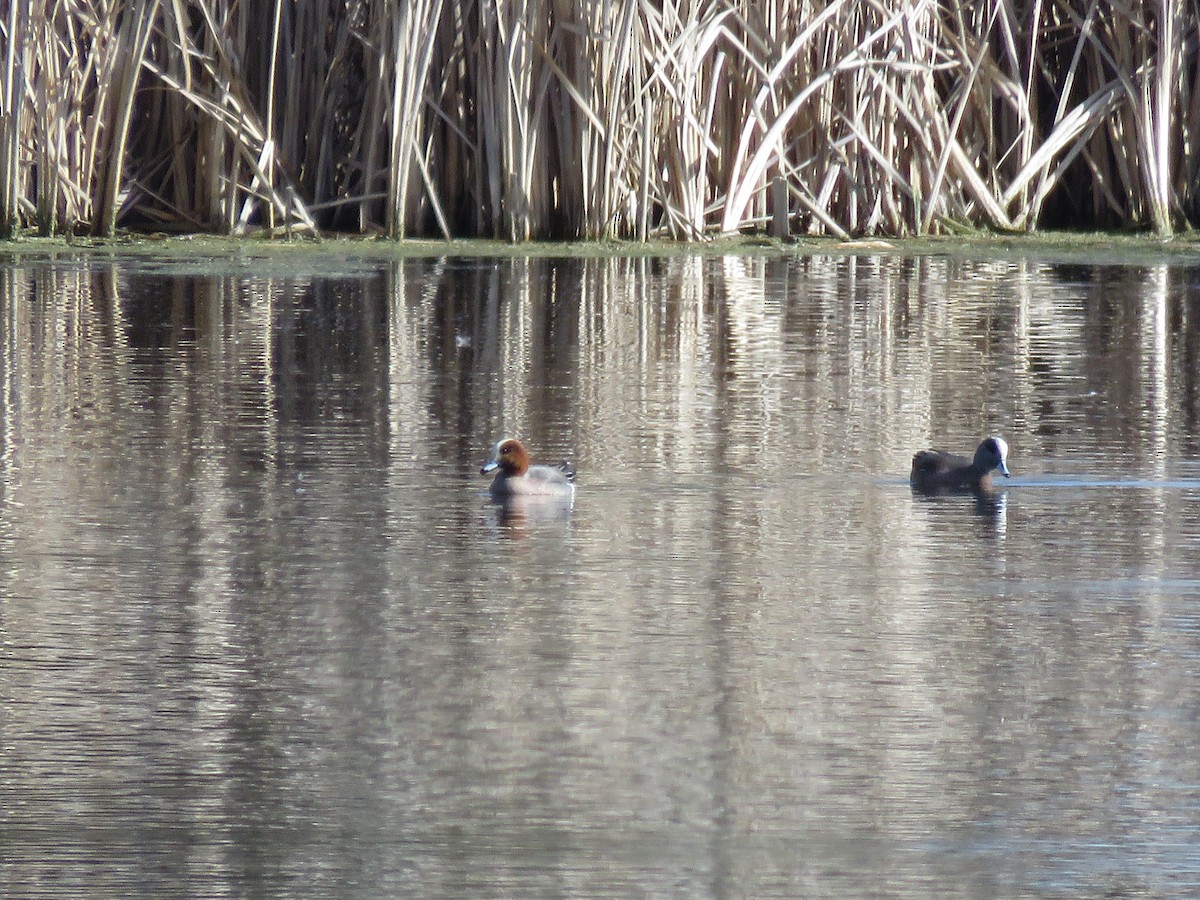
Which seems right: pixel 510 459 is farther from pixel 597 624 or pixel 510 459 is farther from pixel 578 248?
pixel 578 248

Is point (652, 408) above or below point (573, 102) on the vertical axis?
below

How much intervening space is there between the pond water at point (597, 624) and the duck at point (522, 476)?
83 millimetres

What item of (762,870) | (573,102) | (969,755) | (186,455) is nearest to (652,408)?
(186,455)

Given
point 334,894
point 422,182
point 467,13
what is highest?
point 467,13

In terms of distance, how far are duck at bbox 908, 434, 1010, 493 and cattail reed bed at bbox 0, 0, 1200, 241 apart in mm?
6943

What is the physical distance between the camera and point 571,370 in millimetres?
8773

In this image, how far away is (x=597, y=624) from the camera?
4598 mm

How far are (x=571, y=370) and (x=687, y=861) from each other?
562cm

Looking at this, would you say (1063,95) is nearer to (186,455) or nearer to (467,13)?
(467,13)

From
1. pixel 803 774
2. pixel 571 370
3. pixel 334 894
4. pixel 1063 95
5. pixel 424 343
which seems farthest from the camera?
pixel 1063 95

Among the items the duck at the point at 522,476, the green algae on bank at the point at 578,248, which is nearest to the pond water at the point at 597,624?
the duck at the point at 522,476

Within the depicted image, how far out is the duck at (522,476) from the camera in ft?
19.5

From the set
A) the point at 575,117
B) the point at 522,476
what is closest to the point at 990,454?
the point at 522,476

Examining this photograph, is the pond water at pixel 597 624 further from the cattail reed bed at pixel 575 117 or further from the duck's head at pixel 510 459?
the cattail reed bed at pixel 575 117
